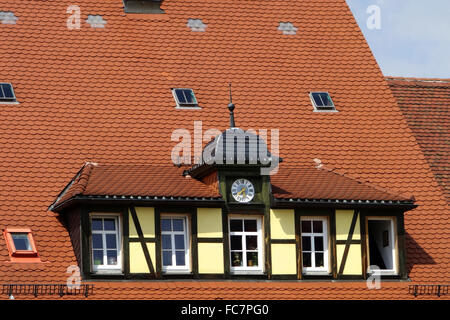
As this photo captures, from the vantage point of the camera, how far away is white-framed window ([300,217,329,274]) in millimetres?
38156

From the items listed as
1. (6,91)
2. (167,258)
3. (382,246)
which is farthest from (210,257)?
(6,91)

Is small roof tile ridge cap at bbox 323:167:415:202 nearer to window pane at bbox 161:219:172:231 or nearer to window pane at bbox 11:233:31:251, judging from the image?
window pane at bbox 161:219:172:231

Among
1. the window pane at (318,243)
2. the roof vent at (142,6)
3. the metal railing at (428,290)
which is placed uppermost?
the roof vent at (142,6)

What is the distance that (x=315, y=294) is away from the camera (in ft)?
123

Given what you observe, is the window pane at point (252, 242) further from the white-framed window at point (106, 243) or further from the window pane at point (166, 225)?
the white-framed window at point (106, 243)

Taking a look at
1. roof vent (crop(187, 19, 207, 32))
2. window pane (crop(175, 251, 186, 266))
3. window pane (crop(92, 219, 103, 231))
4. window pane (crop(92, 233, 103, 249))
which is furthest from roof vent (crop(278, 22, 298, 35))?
window pane (crop(92, 233, 103, 249))

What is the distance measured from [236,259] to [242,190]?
4.98 feet

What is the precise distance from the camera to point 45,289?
Result: 3591cm

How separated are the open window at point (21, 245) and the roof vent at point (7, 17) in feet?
21.7

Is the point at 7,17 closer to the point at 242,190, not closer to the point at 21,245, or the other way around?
Answer: the point at 21,245

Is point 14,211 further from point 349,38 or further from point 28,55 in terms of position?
point 349,38

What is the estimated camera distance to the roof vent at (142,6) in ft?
142

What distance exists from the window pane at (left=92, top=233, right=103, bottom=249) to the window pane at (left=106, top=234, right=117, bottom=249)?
5.9 inches

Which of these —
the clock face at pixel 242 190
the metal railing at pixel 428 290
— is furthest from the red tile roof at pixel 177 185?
the metal railing at pixel 428 290
